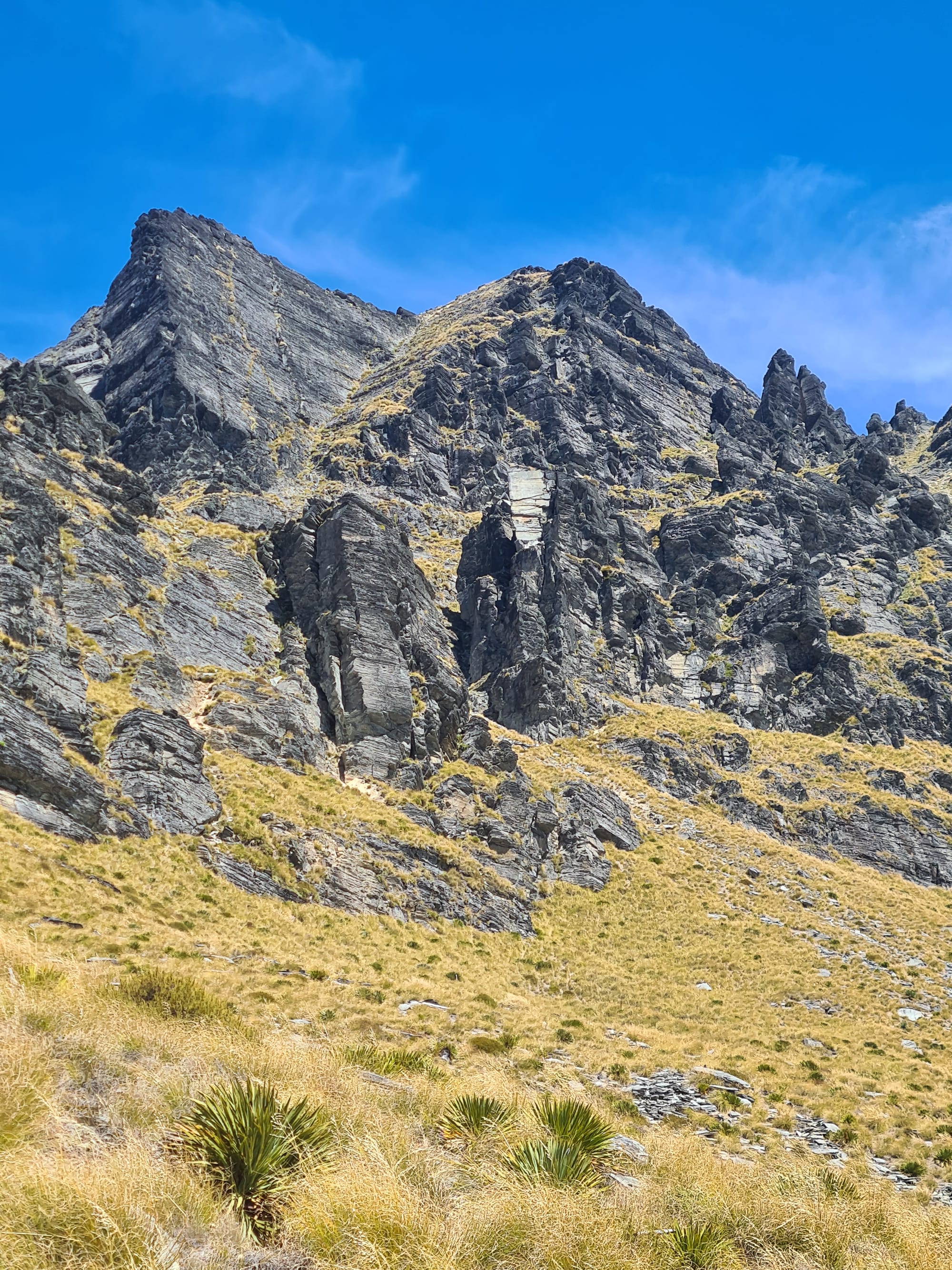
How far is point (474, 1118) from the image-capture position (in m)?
8.79

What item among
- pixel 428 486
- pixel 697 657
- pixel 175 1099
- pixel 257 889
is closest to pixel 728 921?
pixel 257 889

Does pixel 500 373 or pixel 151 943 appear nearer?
pixel 151 943

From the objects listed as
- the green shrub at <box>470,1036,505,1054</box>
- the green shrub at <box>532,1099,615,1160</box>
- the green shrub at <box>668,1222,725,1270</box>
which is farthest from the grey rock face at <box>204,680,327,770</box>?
the green shrub at <box>668,1222,725,1270</box>

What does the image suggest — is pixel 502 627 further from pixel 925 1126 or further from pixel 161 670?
pixel 925 1126

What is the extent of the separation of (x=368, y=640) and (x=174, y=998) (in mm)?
34223

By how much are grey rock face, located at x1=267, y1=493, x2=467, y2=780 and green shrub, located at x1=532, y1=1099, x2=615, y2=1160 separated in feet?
99.7

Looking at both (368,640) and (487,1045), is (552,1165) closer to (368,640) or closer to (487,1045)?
(487,1045)

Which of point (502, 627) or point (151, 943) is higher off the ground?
point (502, 627)

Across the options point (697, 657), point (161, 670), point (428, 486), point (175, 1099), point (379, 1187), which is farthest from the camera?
point (428, 486)

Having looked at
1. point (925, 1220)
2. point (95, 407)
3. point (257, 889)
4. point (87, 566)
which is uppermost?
point (95, 407)

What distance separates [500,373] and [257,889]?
121 m

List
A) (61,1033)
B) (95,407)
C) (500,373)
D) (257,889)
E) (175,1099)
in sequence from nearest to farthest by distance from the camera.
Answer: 1. (175,1099)
2. (61,1033)
3. (257,889)
4. (95,407)
5. (500,373)

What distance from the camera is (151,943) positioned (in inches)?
651

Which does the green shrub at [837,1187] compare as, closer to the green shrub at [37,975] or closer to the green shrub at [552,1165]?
the green shrub at [552,1165]
